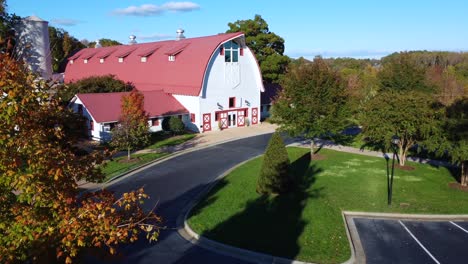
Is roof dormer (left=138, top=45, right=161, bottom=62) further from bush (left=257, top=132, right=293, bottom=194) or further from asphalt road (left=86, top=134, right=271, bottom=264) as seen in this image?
bush (left=257, top=132, right=293, bottom=194)

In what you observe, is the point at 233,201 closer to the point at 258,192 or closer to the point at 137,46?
the point at 258,192

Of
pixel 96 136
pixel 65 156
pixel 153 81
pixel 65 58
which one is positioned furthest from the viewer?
pixel 65 58

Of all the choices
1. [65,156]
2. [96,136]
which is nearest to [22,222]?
[65,156]

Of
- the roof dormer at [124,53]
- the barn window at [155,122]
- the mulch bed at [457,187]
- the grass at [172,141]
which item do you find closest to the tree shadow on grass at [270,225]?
the mulch bed at [457,187]

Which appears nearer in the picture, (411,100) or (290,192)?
(290,192)

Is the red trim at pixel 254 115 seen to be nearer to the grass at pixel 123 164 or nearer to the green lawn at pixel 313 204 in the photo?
the grass at pixel 123 164

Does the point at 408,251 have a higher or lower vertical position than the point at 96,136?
lower

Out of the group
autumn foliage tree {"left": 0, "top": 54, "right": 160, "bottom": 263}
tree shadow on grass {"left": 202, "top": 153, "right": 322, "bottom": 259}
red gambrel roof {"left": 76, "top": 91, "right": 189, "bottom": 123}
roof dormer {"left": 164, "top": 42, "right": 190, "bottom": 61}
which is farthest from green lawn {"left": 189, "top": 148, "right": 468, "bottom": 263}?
roof dormer {"left": 164, "top": 42, "right": 190, "bottom": 61}

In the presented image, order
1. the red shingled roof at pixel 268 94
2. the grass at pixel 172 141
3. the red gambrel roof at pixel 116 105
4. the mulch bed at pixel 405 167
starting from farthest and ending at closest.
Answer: the red shingled roof at pixel 268 94 < the red gambrel roof at pixel 116 105 < the grass at pixel 172 141 < the mulch bed at pixel 405 167
